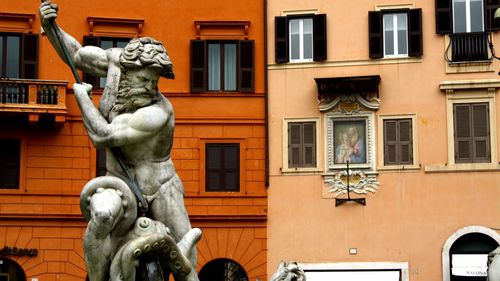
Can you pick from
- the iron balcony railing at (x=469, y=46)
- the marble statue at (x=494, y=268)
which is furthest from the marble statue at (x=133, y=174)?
the iron balcony railing at (x=469, y=46)

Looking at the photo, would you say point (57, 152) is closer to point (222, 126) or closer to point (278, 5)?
point (222, 126)

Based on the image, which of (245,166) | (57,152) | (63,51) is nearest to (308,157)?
(245,166)

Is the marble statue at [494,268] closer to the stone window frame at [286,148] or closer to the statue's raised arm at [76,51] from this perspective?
the statue's raised arm at [76,51]

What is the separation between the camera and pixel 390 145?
3969cm

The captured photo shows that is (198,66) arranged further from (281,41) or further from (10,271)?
(10,271)

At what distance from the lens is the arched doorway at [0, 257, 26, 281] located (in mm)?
38938

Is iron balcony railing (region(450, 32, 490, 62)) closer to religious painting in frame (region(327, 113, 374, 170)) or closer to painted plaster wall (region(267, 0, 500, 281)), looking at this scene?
painted plaster wall (region(267, 0, 500, 281))

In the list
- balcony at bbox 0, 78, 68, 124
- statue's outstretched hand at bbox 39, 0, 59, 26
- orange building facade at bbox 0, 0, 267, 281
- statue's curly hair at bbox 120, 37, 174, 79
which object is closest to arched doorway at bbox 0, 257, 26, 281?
orange building facade at bbox 0, 0, 267, 281

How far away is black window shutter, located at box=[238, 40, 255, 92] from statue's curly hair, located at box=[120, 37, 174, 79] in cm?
3051

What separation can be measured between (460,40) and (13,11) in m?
Result: 15.3

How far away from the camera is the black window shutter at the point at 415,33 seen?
39.7 meters

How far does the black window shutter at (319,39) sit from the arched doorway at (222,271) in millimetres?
7739

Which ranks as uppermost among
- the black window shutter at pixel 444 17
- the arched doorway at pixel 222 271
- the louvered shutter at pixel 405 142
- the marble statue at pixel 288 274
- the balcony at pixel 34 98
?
the black window shutter at pixel 444 17

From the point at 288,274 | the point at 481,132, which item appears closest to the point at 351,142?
the point at 481,132
